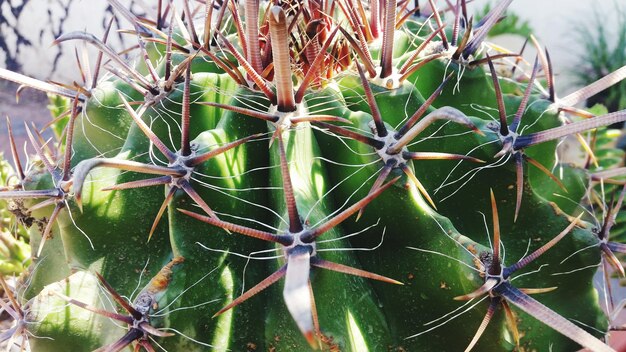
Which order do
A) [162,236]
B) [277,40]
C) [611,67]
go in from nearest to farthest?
1. [277,40]
2. [162,236]
3. [611,67]

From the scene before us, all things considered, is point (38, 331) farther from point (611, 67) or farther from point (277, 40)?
point (611, 67)

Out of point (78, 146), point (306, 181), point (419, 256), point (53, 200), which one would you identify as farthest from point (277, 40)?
point (78, 146)

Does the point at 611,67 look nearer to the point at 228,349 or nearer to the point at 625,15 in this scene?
the point at 625,15

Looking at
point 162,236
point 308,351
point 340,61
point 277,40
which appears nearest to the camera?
point 277,40

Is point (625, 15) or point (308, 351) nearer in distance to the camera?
point (308, 351)

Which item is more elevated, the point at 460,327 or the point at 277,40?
the point at 277,40

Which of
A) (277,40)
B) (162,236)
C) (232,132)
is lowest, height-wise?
(162,236)

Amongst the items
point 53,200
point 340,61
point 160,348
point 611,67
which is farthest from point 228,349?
point 611,67
